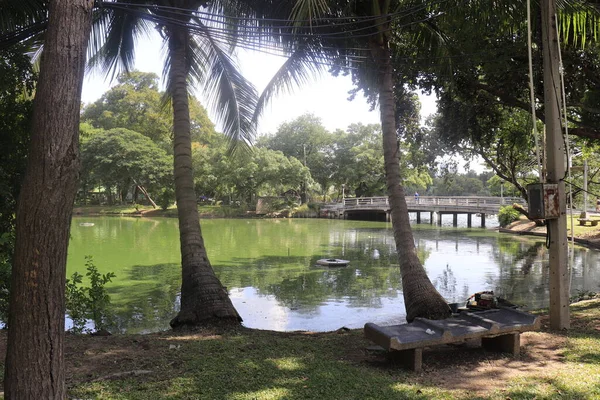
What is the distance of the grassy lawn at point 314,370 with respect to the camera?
3.70 metres

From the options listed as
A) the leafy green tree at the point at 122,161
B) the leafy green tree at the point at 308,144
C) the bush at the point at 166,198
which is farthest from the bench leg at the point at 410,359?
the leafy green tree at the point at 308,144

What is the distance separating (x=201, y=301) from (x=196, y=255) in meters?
0.79

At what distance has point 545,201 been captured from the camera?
5512mm

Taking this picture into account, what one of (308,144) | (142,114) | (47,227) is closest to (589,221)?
(47,227)

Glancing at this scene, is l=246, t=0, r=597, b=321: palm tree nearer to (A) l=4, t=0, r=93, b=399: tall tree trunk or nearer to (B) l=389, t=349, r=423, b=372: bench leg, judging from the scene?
(B) l=389, t=349, r=423, b=372: bench leg

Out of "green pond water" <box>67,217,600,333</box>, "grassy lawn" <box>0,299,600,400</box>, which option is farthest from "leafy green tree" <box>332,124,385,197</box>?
"grassy lawn" <box>0,299,600,400</box>

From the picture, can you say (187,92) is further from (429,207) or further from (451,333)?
(429,207)

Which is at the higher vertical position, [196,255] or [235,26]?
[235,26]

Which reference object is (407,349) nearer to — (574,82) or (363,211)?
(574,82)

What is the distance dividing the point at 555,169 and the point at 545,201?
1.56ft

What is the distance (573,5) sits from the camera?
23.6ft

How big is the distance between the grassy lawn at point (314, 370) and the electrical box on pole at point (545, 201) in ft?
4.68

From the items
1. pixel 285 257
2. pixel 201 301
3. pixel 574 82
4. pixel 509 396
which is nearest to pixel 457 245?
pixel 285 257

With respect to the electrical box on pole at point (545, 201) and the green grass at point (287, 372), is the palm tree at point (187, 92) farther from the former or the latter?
the electrical box on pole at point (545, 201)
